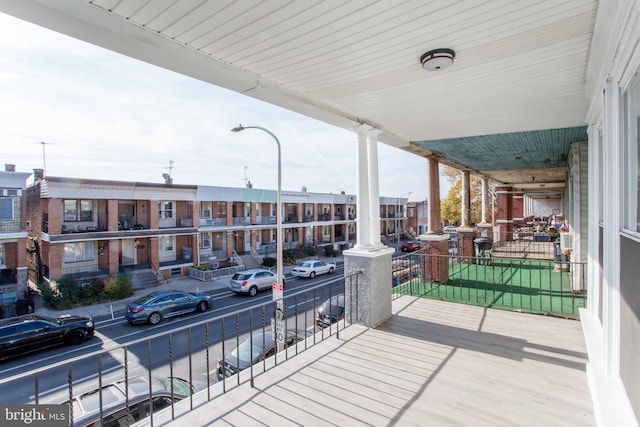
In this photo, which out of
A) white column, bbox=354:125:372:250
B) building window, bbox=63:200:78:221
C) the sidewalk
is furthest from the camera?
building window, bbox=63:200:78:221

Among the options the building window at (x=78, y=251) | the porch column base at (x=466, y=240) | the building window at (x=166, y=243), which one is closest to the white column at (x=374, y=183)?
the porch column base at (x=466, y=240)

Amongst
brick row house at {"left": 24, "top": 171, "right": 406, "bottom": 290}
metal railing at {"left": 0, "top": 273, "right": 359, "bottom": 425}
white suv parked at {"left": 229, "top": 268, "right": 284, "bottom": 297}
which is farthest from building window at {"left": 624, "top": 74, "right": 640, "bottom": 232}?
brick row house at {"left": 24, "top": 171, "right": 406, "bottom": 290}

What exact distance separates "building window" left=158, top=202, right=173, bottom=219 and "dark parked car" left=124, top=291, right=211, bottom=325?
9.60m

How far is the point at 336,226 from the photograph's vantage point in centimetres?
3409

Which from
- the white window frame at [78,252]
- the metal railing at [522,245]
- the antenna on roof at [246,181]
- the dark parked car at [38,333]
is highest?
the antenna on roof at [246,181]

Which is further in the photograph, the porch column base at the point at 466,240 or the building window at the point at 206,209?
the building window at the point at 206,209

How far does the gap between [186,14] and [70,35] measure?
901 mm

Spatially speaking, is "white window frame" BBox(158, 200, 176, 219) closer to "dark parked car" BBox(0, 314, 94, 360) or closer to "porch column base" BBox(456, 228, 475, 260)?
"dark parked car" BBox(0, 314, 94, 360)

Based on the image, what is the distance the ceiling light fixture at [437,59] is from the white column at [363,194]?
207cm

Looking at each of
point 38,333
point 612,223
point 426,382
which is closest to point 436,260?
point 426,382

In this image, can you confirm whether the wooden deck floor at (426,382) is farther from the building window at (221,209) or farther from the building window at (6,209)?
the building window at (221,209)

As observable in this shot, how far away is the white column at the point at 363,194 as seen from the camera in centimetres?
498

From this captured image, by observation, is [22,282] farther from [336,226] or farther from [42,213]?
[336,226]

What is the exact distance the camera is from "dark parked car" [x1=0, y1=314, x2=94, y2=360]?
366 inches
